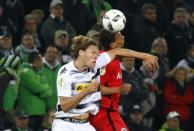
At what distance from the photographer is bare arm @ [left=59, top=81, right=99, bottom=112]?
33.6 ft

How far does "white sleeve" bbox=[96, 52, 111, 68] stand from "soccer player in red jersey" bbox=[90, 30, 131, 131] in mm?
95

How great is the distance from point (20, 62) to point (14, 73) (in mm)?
772

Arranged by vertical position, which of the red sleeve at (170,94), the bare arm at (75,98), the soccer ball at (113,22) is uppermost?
the soccer ball at (113,22)

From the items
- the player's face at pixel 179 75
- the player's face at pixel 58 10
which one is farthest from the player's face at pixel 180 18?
the player's face at pixel 58 10

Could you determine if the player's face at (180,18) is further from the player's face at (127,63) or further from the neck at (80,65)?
the neck at (80,65)

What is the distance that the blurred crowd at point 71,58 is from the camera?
14.7 meters

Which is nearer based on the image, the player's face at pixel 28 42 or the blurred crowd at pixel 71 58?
the blurred crowd at pixel 71 58

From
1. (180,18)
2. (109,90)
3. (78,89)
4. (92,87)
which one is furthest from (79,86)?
(180,18)

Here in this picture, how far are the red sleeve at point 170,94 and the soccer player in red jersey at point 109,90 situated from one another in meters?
5.08

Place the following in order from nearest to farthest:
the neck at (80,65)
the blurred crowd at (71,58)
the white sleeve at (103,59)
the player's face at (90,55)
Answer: the player's face at (90,55)
the neck at (80,65)
the white sleeve at (103,59)
the blurred crowd at (71,58)

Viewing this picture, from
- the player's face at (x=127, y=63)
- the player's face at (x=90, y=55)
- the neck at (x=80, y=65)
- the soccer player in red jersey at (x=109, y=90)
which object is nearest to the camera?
the player's face at (x=90, y=55)

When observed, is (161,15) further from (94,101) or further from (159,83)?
(94,101)

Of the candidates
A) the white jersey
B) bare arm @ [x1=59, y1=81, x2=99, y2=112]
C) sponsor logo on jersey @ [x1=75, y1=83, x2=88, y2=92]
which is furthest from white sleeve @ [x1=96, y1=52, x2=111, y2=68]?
bare arm @ [x1=59, y1=81, x2=99, y2=112]

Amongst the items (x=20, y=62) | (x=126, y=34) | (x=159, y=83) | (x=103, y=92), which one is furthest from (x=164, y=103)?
(x=103, y=92)
